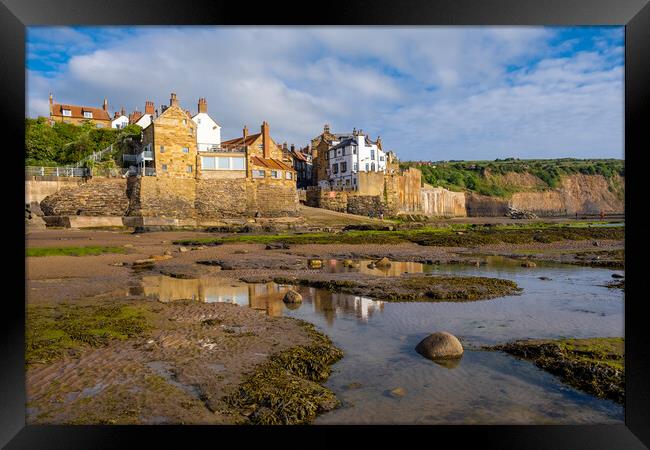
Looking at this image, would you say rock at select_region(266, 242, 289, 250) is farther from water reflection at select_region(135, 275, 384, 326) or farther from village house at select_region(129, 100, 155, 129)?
village house at select_region(129, 100, 155, 129)

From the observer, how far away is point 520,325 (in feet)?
30.4

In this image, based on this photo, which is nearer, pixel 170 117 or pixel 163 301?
pixel 163 301

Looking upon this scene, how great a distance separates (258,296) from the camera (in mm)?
12039

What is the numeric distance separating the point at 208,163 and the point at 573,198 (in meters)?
101

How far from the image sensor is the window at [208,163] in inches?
1679

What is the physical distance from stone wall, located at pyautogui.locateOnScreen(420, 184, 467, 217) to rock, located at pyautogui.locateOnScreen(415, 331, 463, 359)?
66.0 m

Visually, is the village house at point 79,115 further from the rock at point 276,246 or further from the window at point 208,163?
the rock at point 276,246

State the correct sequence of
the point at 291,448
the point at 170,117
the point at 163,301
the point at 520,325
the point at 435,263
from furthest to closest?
the point at 170,117 < the point at 435,263 < the point at 163,301 < the point at 520,325 < the point at 291,448

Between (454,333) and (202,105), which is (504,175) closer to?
(202,105)
